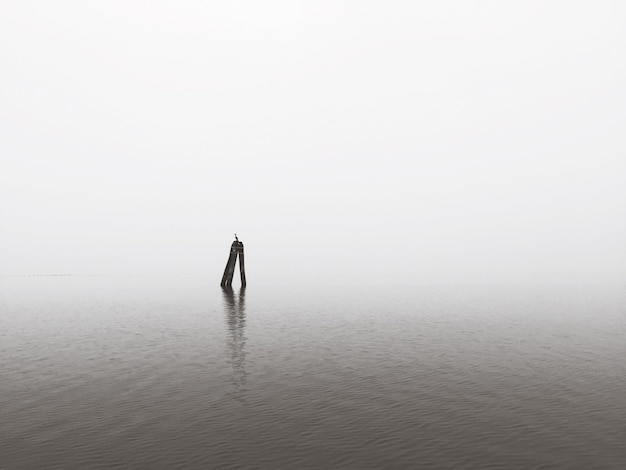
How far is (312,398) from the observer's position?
1562 centimetres

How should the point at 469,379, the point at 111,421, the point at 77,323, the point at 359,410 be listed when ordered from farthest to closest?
the point at 77,323, the point at 469,379, the point at 359,410, the point at 111,421

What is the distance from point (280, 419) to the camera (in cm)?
1348

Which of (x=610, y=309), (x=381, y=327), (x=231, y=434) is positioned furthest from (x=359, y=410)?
(x=610, y=309)

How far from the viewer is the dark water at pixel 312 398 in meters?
11.0

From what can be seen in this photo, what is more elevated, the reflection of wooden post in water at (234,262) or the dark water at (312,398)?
the reflection of wooden post in water at (234,262)

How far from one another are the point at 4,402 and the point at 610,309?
53357 mm

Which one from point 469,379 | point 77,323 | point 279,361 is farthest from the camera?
point 77,323

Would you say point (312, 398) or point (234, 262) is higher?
point (234, 262)

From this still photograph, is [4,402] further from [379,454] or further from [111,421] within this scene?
[379,454]

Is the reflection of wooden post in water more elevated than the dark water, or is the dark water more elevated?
the reflection of wooden post in water

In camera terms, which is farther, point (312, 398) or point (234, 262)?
point (234, 262)

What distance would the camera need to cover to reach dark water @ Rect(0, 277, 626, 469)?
1105 cm

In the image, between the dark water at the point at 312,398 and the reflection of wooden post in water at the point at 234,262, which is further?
the reflection of wooden post in water at the point at 234,262

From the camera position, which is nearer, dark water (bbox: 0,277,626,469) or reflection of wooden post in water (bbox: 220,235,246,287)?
dark water (bbox: 0,277,626,469)
